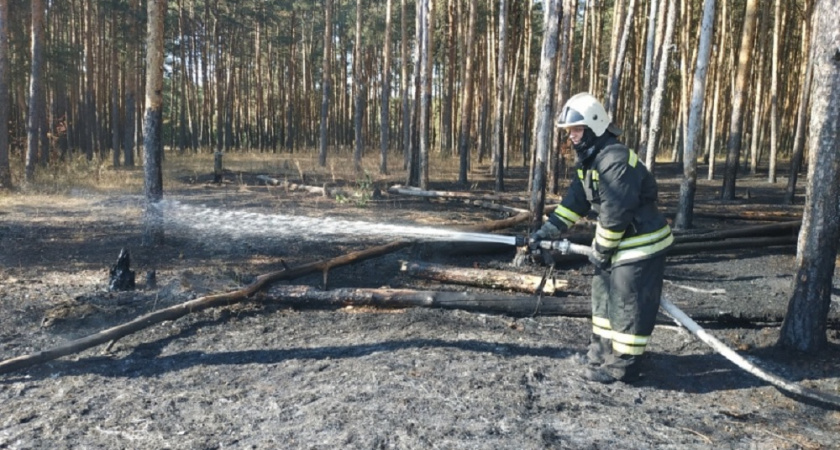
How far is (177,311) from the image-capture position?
6.00 metres

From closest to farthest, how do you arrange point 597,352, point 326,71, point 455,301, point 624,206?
point 624,206, point 597,352, point 455,301, point 326,71

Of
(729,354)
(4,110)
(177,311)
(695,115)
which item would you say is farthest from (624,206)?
(4,110)

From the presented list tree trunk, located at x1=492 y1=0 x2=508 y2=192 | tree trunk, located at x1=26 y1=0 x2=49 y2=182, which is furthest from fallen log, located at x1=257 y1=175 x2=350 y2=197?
tree trunk, located at x1=26 y1=0 x2=49 y2=182

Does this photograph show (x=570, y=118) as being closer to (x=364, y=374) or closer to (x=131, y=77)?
(x=364, y=374)

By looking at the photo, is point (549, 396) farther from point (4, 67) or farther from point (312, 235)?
point (4, 67)

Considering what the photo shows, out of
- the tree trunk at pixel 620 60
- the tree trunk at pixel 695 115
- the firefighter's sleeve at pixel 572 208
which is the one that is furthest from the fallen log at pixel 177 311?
the tree trunk at pixel 620 60

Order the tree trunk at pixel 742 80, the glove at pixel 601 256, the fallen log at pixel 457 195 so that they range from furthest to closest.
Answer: the fallen log at pixel 457 195 < the tree trunk at pixel 742 80 < the glove at pixel 601 256

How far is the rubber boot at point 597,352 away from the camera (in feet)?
16.8

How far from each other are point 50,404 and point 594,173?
14.5ft

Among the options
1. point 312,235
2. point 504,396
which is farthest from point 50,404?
point 312,235

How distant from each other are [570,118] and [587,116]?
0.13m

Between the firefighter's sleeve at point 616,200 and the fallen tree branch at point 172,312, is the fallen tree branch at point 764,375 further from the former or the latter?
the fallen tree branch at point 172,312

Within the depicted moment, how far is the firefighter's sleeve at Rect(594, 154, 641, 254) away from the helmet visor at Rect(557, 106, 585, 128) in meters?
0.45

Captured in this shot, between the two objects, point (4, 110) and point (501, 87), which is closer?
point (4, 110)
